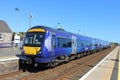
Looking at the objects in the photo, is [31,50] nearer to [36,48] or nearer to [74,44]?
[36,48]

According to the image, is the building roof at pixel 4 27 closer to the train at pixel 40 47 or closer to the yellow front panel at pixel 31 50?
the train at pixel 40 47

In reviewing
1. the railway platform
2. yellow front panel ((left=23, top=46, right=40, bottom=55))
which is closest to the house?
the railway platform

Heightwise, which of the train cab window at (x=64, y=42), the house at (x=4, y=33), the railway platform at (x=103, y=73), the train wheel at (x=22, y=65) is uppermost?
the house at (x=4, y=33)

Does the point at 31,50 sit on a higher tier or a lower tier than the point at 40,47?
lower

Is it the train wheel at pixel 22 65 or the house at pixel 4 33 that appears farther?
the house at pixel 4 33

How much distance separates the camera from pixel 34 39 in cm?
1798

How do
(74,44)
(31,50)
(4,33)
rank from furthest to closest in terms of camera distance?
(4,33) → (74,44) → (31,50)

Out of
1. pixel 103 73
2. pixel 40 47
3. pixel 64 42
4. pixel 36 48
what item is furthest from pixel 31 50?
pixel 64 42

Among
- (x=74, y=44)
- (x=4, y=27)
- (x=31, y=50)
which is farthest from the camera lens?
(x=4, y=27)

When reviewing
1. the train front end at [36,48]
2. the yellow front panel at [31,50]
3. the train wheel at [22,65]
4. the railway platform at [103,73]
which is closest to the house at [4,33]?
the railway platform at [103,73]

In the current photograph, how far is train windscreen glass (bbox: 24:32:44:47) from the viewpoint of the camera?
1764 cm

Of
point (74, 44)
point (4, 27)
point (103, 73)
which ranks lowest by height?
point (103, 73)

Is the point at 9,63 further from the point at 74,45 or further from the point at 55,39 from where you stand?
the point at 74,45

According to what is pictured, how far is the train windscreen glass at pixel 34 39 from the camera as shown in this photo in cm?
1764
